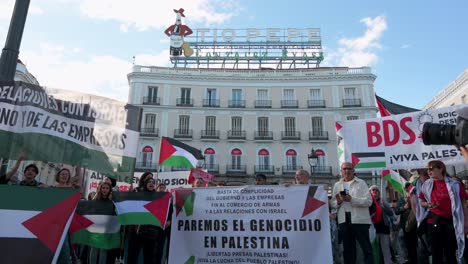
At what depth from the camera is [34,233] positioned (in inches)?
159

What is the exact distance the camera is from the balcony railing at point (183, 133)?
35.3 metres

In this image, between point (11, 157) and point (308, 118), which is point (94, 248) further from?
point (308, 118)

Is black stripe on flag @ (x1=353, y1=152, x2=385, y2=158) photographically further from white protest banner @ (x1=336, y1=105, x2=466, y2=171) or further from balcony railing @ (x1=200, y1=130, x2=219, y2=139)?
balcony railing @ (x1=200, y1=130, x2=219, y2=139)

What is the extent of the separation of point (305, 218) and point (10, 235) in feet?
12.3

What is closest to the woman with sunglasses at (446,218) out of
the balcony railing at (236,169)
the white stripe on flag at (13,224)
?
the white stripe on flag at (13,224)

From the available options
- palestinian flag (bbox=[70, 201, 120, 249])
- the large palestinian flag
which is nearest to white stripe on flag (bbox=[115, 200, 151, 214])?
palestinian flag (bbox=[70, 201, 120, 249])

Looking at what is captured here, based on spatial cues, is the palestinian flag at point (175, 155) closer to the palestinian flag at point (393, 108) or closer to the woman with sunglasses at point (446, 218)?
the palestinian flag at point (393, 108)

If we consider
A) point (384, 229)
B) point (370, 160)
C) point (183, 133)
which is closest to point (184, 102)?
point (183, 133)

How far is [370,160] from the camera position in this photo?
750 centimetres

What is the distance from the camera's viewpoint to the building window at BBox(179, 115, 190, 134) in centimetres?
3566

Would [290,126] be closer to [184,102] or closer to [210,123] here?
[210,123]

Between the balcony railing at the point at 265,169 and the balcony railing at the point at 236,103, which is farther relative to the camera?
the balcony railing at the point at 236,103

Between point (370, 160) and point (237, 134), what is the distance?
28367 millimetres

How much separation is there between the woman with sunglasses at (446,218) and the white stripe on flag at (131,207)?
4136 mm
